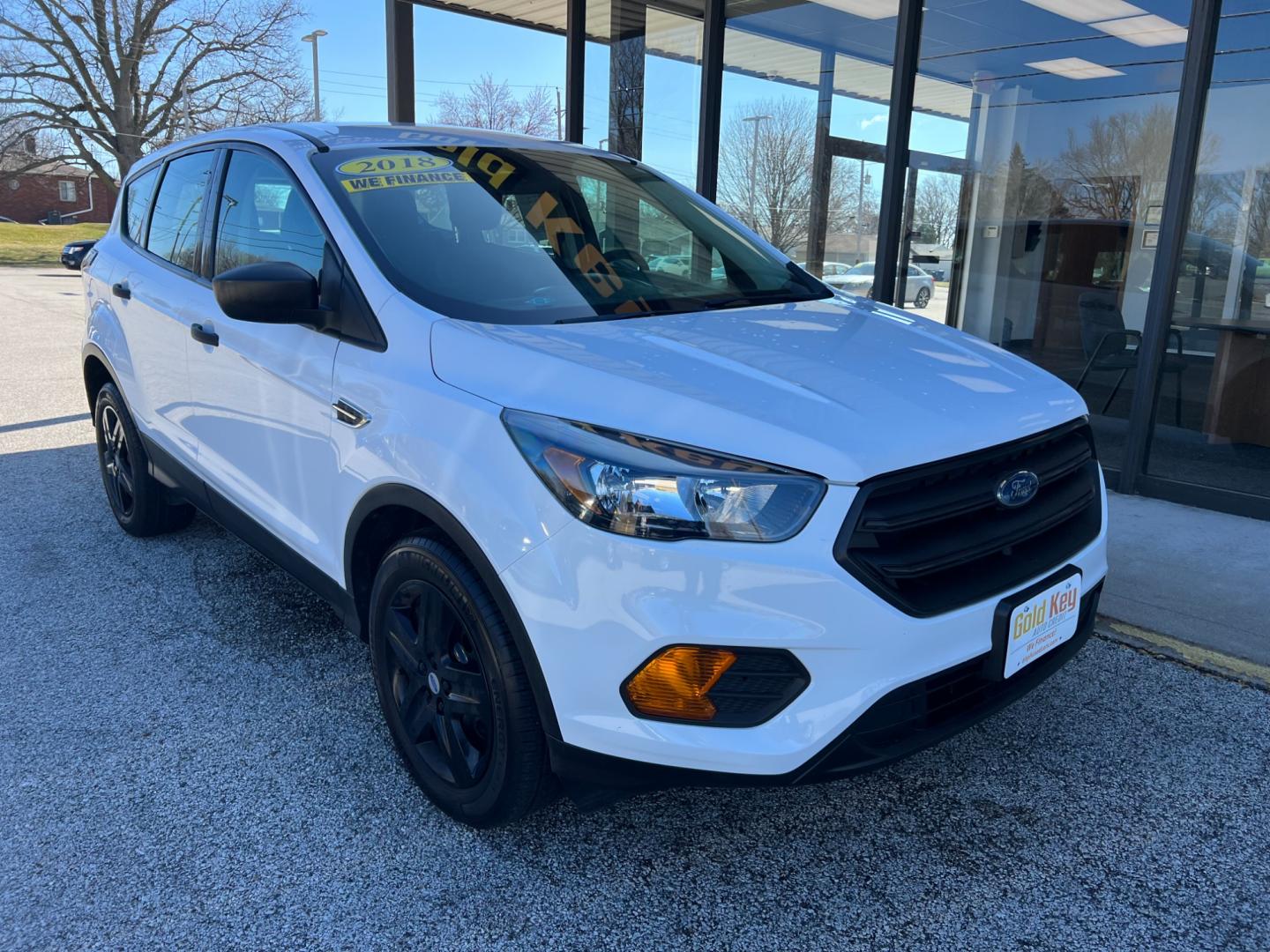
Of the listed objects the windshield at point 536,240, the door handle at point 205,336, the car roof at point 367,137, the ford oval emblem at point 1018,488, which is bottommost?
the ford oval emblem at point 1018,488

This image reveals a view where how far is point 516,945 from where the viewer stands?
80.7 inches

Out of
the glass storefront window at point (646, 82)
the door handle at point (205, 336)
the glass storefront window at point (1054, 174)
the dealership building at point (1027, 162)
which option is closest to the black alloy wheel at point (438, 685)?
the door handle at point (205, 336)

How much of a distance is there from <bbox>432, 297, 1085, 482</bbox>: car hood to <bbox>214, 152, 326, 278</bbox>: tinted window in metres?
0.78

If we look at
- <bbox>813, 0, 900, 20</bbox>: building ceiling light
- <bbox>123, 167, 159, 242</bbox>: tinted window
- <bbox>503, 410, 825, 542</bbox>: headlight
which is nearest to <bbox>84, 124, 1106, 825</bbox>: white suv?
<bbox>503, 410, 825, 542</bbox>: headlight

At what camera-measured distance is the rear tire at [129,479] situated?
4297mm

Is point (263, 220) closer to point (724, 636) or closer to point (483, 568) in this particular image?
point (483, 568)

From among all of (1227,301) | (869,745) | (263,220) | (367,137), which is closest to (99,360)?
(263,220)

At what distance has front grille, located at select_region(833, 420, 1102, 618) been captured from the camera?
192cm

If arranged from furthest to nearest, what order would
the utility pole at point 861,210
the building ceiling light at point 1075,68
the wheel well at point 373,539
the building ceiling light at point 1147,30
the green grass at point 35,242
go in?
the green grass at point 35,242
the utility pole at point 861,210
the building ceiling light at point 1075,68
the building ceiling light at point 1147,30
the wheel well at point 373,539

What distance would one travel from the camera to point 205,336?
10.8 ft

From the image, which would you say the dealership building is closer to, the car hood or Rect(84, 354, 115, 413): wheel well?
the car hood

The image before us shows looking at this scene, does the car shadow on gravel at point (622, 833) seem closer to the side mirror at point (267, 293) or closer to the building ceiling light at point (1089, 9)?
the side mirror at point (267, 293)

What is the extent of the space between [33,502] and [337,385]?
3.53m

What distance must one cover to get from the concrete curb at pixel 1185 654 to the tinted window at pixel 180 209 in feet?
12.0
